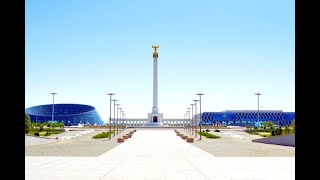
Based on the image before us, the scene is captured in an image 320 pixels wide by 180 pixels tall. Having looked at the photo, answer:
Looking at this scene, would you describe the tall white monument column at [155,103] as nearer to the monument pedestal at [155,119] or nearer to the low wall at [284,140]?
the monument pedestal at [155,119]

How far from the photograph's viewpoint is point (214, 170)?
20.6m

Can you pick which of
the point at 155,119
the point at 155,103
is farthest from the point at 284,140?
the point at 155,119

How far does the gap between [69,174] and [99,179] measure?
2.34 metres

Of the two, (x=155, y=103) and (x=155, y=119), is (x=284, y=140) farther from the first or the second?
(x=155, y=119)

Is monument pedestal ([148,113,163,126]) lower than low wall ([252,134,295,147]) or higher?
lower

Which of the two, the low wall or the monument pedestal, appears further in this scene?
the monument pedestal

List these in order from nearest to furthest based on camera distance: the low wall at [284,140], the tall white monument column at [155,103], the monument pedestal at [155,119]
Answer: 1. the low wall at [284,140]
2. the tall white monument column at [155,103]
3. the monument pedestal at [155,119]

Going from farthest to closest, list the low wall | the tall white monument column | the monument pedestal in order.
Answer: the monument pedestal → the tall white monument column → the low wall

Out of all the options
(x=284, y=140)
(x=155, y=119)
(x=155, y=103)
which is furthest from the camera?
(x=155, y=119)

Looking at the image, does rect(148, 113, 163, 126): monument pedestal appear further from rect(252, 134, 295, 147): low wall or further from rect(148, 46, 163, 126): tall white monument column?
rect(252, 134, 295, 147): low wall

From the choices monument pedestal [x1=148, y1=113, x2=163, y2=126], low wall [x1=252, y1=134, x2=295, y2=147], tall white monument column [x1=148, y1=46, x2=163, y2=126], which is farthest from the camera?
monument pedestal [x1=148, y1=113, x2=163, y2=126]

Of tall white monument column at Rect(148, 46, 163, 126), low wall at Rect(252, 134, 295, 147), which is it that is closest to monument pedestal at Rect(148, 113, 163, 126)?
tall white monument column at Rect(148, 46, 163, 126)

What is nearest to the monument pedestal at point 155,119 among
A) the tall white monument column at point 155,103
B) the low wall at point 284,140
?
the tall white monument column at point 155,103
